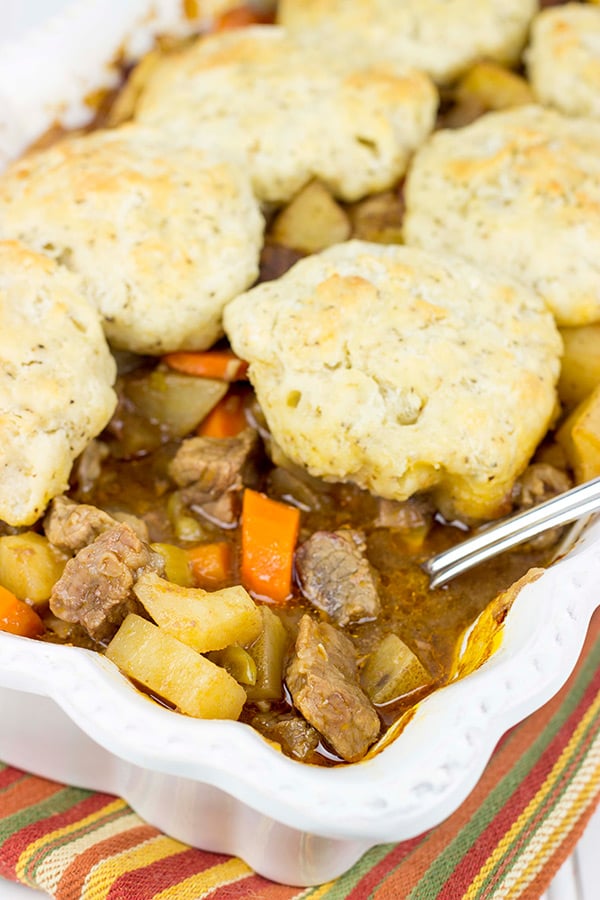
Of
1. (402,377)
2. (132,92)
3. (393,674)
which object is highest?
(132,92)

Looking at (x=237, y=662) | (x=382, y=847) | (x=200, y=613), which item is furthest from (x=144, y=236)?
(x=382, y=847)

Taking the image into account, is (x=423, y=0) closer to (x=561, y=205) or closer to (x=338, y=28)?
(x=338, y=28)

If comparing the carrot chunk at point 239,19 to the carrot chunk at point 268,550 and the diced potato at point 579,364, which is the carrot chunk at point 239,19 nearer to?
the diced potato at point 579,364

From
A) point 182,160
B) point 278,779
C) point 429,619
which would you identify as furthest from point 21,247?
point 278,779

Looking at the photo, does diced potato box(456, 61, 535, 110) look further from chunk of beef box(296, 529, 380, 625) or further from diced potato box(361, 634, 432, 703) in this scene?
diced potato box(361, 634, 432, 703)

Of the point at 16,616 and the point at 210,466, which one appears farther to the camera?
the point at 210,466

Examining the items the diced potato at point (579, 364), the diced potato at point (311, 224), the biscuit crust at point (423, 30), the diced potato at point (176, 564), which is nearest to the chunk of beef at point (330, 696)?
the diced potato at point (176, 564)

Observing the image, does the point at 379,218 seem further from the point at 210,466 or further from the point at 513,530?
the point at 513,530

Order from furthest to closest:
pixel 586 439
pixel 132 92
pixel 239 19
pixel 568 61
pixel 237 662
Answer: pixel 239 19, pixel 132 92, pixel 568 61, pixel 586 439, pixel 237 662
